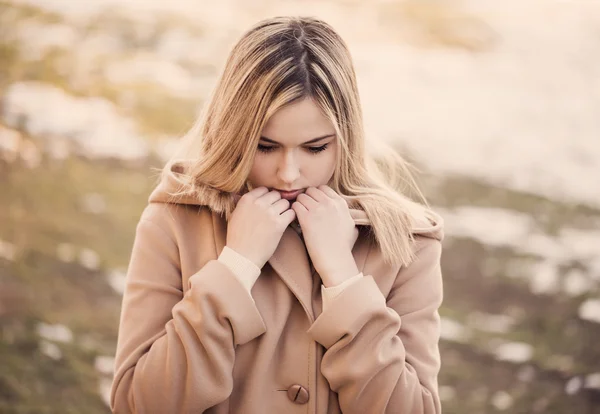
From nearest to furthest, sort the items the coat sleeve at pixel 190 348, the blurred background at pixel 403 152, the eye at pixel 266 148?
1. the coat sleeve at pixel 190 348
2. the eye at pixel 266 148
3. the blurred background at pixel 403 152

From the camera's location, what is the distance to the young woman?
1.73 meters

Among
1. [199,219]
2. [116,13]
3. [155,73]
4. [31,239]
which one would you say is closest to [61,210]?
[31,239]

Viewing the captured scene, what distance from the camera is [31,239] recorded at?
3.94m

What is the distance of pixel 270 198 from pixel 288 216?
0.06 meters

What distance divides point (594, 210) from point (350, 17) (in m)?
1.61

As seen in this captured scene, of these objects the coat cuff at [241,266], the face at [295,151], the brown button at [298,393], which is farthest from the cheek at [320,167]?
the brown button at [298,393]

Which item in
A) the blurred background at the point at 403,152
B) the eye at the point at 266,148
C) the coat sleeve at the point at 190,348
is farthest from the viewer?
the blurred background at the point at 403,152

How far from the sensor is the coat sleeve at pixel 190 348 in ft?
5.59

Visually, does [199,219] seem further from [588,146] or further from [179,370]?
[588,146]

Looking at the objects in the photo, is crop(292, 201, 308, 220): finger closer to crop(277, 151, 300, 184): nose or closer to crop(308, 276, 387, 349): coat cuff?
crop(277, 151, 300, 184): nose

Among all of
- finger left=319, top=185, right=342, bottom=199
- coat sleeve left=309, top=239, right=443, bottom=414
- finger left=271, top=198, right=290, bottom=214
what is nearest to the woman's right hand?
finger left=271, top=198, right=290, bottom=214

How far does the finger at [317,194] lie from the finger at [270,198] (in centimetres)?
8

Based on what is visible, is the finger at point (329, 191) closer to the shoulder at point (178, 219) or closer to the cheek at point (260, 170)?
the cheek at point (260, 170)

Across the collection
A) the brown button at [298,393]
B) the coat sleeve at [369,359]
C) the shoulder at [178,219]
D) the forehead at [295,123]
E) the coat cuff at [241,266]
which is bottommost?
the brown button at [298,393]
